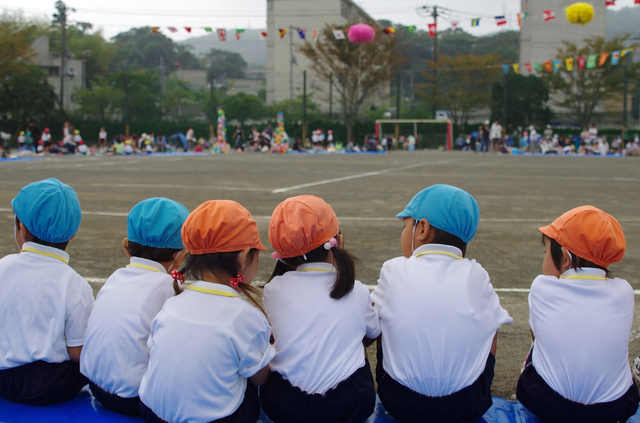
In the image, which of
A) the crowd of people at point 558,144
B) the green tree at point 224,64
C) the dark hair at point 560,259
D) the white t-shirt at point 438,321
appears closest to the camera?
the white t-shirt at point 438,321

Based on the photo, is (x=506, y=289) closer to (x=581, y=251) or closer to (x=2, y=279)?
(x=581, y=251)

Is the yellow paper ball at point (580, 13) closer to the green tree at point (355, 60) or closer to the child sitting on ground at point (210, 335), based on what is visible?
the child sitting on ground at point (210, 335)

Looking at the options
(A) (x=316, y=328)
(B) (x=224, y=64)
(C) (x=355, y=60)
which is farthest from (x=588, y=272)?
(B) (x=224, y=64)

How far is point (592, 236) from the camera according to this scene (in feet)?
7.79

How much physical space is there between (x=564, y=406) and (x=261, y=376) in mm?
1213

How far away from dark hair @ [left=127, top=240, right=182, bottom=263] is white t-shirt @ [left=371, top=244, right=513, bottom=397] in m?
0.98

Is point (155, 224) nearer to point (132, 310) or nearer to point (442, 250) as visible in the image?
point (132, 310)

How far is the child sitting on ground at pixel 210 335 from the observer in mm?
2102

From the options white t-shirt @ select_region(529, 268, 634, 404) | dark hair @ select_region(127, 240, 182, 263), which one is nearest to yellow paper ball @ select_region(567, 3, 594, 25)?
white t-shirt @ select_region(529, 268, 634, 404)

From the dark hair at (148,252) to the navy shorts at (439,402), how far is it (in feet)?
3.58

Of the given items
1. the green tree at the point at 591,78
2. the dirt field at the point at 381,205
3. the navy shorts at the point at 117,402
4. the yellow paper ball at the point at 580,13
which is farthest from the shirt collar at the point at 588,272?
the green tree at the point at 591,78

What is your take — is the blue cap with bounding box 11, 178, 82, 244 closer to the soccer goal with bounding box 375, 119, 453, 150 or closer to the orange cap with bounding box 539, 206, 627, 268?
the orange cap with bounding box 539, 206, 627, 268

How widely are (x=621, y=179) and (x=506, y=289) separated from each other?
11.7 metres

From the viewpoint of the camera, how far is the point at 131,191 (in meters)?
11.3
